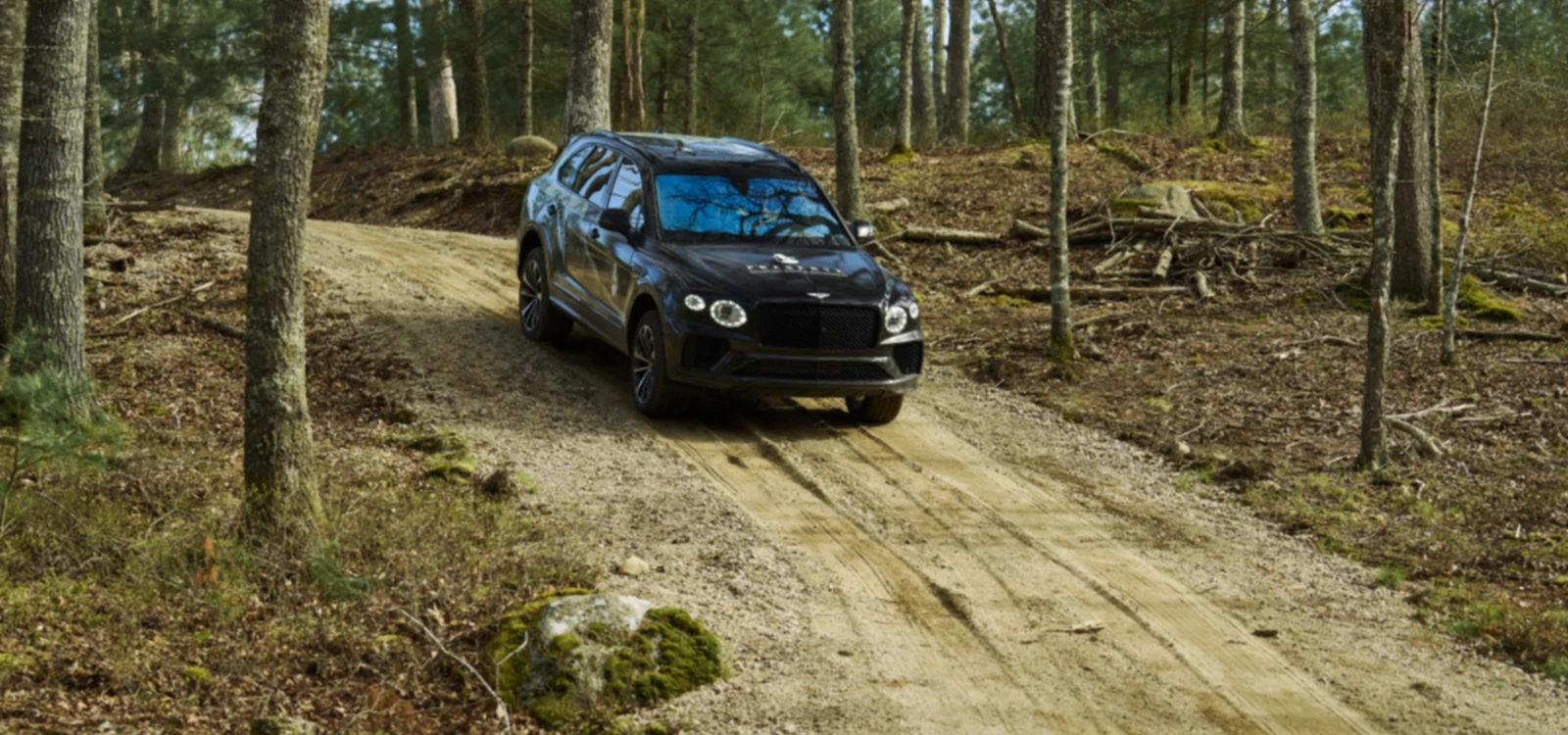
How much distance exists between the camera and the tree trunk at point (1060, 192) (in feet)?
41.5

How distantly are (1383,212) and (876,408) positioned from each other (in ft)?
13.1

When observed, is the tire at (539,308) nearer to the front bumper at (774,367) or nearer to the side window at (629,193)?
the side window at (629,193)

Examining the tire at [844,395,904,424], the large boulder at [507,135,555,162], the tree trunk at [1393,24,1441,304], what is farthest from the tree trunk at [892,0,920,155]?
the tire at [844,395,904,424]

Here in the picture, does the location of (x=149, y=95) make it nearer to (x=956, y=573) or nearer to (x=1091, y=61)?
(x=1091, y=61)

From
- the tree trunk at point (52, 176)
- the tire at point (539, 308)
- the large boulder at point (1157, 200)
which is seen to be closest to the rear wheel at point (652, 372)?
the tire at point (539, 308)

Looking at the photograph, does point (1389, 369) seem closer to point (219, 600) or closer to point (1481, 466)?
point (1481, 466)

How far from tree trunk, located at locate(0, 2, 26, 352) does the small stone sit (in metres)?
5.33

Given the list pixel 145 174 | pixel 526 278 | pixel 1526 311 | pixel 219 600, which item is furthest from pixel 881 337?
pixel 145 174

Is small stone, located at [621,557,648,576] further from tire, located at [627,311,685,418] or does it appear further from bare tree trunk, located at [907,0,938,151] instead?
bare tree trunk, located at [907,0,938,151]

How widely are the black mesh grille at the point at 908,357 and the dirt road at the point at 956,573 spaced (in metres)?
0.58

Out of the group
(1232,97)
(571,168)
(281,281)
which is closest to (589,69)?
(571,168)

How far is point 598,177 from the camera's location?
1236cm

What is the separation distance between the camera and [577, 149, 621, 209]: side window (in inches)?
477

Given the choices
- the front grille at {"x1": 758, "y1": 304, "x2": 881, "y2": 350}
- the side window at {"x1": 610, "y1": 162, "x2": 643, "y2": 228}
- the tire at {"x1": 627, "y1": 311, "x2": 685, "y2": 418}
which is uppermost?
the side window at {"x1": 610, "y1": 162, "x2": 643, "y2": 228}
